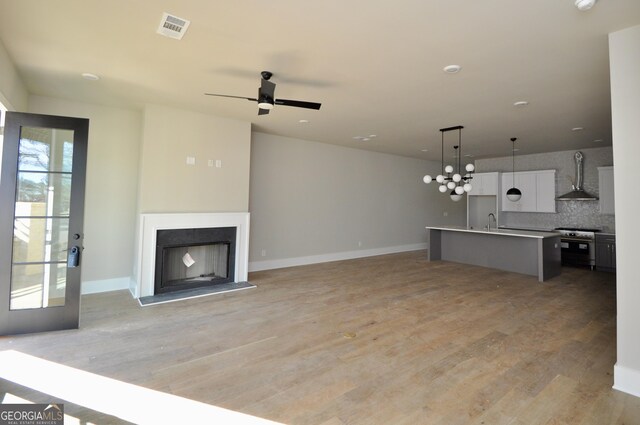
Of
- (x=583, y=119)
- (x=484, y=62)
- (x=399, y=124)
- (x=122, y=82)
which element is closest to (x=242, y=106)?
(x=122, y=82)

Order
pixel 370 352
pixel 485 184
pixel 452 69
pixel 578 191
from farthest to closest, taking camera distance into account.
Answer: pixel 485 184, pixel 578 191, pixel 452 69, pixel 370 352

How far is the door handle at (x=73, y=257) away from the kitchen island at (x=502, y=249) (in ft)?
22.7

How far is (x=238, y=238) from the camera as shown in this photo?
A: 213 inches

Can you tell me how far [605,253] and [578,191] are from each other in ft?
4.94

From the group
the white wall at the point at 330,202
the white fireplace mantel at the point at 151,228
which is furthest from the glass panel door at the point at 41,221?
the white wall at the point at 330,202

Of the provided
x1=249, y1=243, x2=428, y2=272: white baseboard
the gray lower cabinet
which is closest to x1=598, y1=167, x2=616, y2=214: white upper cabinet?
the gray lower cabinet

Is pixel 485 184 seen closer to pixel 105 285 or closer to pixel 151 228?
pixel 151 228

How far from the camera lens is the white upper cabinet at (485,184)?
8523mm

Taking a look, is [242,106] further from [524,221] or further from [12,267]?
[524,221]

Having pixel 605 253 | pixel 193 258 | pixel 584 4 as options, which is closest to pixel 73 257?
pixel 193 258

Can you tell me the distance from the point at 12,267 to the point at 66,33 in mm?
2491

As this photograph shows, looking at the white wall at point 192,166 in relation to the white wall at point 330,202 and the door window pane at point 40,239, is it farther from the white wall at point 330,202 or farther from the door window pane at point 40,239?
the door window pane at point 40,239

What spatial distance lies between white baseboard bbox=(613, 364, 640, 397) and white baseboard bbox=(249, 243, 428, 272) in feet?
17.6

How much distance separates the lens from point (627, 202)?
2373mm
